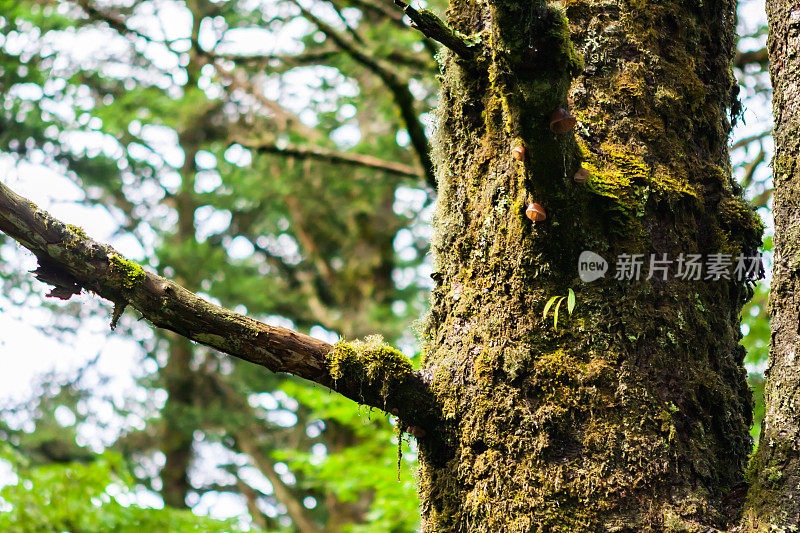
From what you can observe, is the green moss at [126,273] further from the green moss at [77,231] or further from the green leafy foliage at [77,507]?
the green leafy foliage at [77,507]

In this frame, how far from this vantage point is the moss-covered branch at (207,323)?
1.59 m

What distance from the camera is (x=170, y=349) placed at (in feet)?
42.3

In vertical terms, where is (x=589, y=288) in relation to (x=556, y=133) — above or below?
below

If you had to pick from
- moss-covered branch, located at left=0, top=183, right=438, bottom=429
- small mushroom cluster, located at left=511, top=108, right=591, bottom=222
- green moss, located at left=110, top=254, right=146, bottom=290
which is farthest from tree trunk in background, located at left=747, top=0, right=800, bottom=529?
green moss, located at left=110, top=254, right=146, bottom=290

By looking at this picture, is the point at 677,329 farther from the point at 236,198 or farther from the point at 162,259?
the point at 236,198

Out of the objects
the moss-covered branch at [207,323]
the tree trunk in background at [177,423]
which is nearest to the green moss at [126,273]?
the moss-covered branch at [207,323]

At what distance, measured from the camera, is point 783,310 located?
60.4 inches

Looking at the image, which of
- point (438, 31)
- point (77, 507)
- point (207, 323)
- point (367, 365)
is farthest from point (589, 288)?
point (77, 507)

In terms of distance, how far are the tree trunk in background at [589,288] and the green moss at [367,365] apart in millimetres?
130

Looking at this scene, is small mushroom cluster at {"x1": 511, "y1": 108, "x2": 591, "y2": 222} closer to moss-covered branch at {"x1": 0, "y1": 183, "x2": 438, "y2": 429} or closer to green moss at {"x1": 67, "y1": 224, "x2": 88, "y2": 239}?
moss-covered branch at {"x1": 0, "y1": 183, "x2": 438, "y2": 429}

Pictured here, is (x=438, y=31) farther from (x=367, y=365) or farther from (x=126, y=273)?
(x=126, y=273)

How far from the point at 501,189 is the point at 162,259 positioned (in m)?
11.0

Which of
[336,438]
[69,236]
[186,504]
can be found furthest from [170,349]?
[69,236]

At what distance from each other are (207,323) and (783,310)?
143 centimetres
